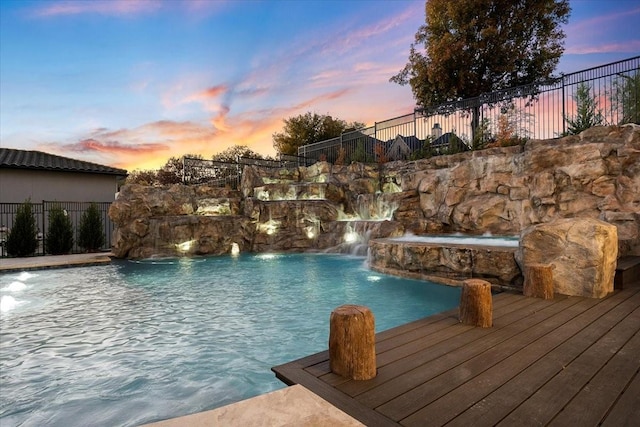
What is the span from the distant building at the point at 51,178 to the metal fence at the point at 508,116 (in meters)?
12.8

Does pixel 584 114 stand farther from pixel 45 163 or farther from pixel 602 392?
pixel 45 163

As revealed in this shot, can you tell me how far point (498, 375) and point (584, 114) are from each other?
13.3m

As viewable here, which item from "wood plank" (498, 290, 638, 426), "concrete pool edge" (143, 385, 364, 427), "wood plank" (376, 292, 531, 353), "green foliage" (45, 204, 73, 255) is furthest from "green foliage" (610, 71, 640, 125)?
"green foliage" (45, 204, 73, 255)

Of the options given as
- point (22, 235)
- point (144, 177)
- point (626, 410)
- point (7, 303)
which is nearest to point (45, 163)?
point (22, 235)

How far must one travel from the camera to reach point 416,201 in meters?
12.8

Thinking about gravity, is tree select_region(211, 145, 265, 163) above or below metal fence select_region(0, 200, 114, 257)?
above

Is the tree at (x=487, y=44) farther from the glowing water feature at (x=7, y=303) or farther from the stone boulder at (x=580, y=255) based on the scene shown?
the glowing water feature at (x=7, y=303)

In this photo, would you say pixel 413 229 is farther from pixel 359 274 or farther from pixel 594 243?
pixel 594 243

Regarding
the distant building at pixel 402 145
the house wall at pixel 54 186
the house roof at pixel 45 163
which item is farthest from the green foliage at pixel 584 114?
the house wall at pixel 54 186

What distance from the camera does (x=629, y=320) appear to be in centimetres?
338

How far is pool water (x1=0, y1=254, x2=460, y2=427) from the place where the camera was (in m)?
2.87

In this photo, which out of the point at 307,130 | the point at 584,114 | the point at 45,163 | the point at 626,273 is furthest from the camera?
the point at 307,130

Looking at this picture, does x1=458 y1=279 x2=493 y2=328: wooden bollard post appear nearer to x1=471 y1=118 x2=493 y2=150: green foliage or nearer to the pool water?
the pool water

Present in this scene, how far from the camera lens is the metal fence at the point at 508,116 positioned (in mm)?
11906
